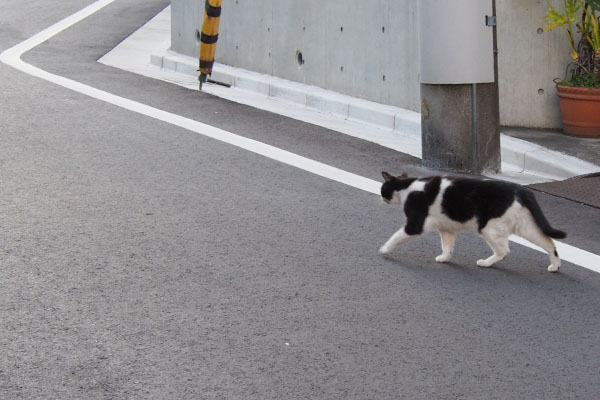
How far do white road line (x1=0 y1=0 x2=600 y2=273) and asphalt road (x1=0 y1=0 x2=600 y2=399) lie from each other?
0.49 feet

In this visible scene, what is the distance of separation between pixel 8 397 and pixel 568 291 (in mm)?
3014

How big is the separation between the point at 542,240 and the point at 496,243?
256 millimetres

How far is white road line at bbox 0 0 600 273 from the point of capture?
635 centimetres

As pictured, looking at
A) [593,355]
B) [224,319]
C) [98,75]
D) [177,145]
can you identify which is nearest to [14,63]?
[98,75]

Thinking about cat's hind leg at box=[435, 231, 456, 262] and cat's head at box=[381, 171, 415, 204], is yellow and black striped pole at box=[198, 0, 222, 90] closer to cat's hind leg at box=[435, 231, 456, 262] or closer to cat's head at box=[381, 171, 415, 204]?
cat's head at box=[381, 171, 415, 204]

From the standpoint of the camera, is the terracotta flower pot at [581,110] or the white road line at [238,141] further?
the terracotta flower pot at [581,110]

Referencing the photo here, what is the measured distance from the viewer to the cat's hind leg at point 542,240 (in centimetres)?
582

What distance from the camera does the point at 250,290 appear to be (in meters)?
5.48

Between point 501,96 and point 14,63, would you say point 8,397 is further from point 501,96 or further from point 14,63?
point 14,63

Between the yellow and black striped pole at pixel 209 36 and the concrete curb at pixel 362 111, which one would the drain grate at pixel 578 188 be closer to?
the concrete curb at pixel 362 111

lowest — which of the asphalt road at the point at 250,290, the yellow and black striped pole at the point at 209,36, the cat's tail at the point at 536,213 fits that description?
the asphalt road at the point at 250,290

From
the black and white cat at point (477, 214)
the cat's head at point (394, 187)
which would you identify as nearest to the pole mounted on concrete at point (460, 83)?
the cat's head at point (394, 187)

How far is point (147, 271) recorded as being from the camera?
5.75m

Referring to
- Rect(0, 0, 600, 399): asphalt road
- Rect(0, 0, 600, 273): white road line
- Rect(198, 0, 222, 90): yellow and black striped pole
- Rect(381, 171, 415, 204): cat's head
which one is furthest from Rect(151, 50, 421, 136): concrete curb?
Rect(381, 171, 415, 204): cat's head
